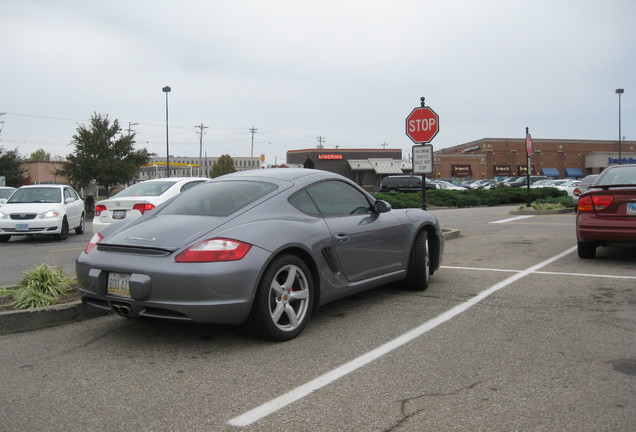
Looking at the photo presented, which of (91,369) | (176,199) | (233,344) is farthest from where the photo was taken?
(176,199)

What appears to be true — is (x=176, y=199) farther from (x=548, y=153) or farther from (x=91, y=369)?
(x=548, y=153)

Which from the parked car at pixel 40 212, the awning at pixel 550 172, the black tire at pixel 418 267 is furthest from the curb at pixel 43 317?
the awning at pixel 550 172

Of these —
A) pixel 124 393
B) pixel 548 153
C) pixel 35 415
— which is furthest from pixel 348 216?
pixel 548 153

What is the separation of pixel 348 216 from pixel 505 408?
2724 mm

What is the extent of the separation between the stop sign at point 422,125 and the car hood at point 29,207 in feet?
29.9

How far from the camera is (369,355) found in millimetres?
4316

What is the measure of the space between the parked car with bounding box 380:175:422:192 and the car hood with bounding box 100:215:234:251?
30396 millimetres

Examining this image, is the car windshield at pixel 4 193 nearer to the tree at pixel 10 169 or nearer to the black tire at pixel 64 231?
the black tire at pixel 64 231

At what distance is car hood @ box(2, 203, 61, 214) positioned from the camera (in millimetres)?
14085

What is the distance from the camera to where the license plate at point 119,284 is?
14.4 feet

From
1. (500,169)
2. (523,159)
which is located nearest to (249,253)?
(500,169)

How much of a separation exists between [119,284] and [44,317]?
52.0 inches

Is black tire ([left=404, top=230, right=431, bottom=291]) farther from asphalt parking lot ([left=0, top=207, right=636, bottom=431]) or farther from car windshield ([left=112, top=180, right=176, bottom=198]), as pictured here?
car windshield ([left=112, top=180, right=176, bottom=198])

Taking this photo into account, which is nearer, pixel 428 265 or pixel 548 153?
pixel 428 265
